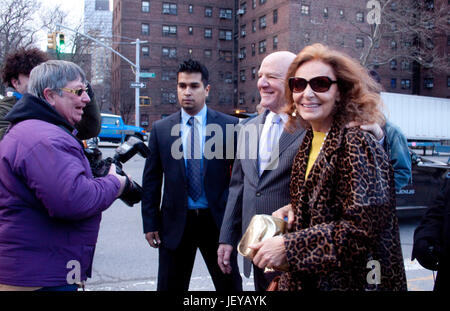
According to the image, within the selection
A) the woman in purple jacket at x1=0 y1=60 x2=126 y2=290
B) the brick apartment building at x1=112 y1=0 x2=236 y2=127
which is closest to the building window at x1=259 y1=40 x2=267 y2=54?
the brick apartment building at x1=112 y1=0 x2=236 y2=127

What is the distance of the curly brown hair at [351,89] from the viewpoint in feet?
5.83

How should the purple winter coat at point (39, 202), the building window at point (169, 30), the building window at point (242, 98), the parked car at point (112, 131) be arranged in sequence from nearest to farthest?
the purple winter coat at point (39, 202) → the parked car at point (112, 131) → the building window at point (169, 30) → the building window at point (242, 98)

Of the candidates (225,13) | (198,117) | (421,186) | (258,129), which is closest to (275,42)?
(225,13)

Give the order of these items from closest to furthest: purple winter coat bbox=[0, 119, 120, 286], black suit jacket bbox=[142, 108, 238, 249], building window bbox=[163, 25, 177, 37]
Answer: purple winter coat bbox=[0, 119, 120, 286] → black suit jacket bbox=[142, 108, 238, 249] → building window bbox=[163, 25, 177, 37]

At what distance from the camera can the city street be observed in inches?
174

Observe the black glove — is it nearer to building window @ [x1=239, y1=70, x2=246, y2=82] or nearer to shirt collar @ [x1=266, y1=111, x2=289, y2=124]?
shirt collar @ [x1=266, y1=111, x2=289, y2=124]

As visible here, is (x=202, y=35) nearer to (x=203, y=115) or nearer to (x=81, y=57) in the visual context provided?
(x=81, y=57)

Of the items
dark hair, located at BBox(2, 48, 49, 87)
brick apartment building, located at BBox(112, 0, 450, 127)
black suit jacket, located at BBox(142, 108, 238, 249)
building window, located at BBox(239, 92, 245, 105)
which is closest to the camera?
black suit jacket, located at BBox(142, 108, 238, 249)

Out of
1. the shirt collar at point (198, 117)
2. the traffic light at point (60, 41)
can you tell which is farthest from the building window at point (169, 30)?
the shirt collar at point (198, 117)

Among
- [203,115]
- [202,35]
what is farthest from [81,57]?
[203,115]

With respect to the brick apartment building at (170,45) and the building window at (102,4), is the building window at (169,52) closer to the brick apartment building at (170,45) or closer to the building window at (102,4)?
the brick apartment building at (170,45)

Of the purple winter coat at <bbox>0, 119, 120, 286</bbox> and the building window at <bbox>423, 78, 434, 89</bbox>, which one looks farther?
the building window at <bbox>423, 78, 434, 89</bbox>

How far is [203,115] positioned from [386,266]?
2122 millimetres

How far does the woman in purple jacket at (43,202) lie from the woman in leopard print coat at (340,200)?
97 centimetres
